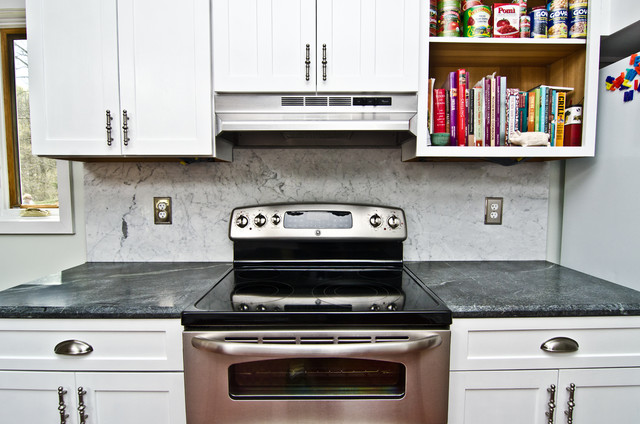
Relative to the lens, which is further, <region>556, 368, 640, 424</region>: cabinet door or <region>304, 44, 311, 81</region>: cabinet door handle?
<region>304, 44, 311, 81</region>: cabinet door handle

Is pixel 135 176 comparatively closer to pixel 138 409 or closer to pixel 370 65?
pixel 138 409

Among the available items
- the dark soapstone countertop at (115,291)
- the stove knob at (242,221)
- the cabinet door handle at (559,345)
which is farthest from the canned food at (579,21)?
the dark soapstone countertop at (115,291)

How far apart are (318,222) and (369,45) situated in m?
0.71

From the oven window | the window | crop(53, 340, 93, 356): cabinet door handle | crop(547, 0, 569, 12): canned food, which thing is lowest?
the oven window

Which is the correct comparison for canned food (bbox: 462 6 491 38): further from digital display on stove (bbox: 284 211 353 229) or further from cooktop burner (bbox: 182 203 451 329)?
digital display on stove (bbox: 284 211 353 229)

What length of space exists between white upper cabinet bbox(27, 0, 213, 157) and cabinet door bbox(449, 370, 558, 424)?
3.87ft

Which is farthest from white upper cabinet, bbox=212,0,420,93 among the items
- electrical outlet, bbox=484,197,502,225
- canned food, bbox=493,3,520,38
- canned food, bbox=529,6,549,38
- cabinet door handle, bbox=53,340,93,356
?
cabinet door handle, bbox=53,340,93,356

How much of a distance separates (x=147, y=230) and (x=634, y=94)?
2006mm

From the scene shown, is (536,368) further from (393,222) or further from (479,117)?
(479,117)

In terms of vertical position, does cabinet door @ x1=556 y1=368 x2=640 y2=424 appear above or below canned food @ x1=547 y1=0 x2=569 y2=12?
below

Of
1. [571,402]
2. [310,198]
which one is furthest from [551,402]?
[310,198]

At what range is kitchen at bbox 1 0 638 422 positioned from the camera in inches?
59.4

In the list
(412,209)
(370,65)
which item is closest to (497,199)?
(412,209)

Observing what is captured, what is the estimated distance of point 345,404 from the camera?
0.92 meters
